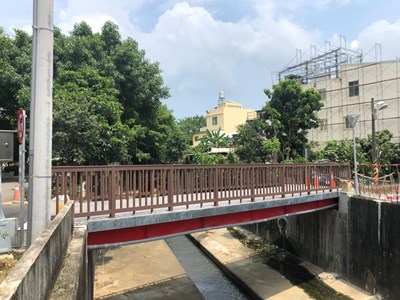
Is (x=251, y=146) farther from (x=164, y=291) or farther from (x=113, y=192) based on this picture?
(x=113, y=192)

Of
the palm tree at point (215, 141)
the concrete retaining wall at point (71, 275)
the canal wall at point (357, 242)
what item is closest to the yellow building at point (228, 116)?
the palm tree at point (215, 141)

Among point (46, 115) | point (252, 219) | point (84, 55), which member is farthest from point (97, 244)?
point (84, 55)

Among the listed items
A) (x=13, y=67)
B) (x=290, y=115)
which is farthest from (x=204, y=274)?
(x=13, y=67)

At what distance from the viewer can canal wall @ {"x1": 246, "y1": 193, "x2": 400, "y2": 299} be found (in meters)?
11.3

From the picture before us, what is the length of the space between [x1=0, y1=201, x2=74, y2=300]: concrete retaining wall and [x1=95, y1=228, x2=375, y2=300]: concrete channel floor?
775cm

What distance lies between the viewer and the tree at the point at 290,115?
2509 cm

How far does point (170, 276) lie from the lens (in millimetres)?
13773

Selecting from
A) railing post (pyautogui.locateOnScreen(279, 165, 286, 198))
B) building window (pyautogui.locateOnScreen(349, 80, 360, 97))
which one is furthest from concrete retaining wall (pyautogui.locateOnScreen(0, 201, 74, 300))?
building window (pyautogui.locateOnScreen(349, 80, 360, 97))

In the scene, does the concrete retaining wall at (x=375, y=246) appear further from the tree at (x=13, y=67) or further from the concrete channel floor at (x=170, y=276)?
the tree at (x=13, y=67)

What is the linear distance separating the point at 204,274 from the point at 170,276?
6.18 ft

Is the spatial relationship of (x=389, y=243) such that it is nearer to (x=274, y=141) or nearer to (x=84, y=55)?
(x=274, y=141)

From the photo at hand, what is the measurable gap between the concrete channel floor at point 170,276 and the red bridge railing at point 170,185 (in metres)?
3.85

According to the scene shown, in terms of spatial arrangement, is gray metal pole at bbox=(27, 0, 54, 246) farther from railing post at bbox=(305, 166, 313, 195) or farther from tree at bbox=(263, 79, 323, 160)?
tree at bbox=(263, 79, 323, 160)

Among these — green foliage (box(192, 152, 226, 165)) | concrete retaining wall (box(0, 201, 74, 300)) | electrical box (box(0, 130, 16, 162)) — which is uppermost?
electrical box (box(0, 130, 16, 162))
